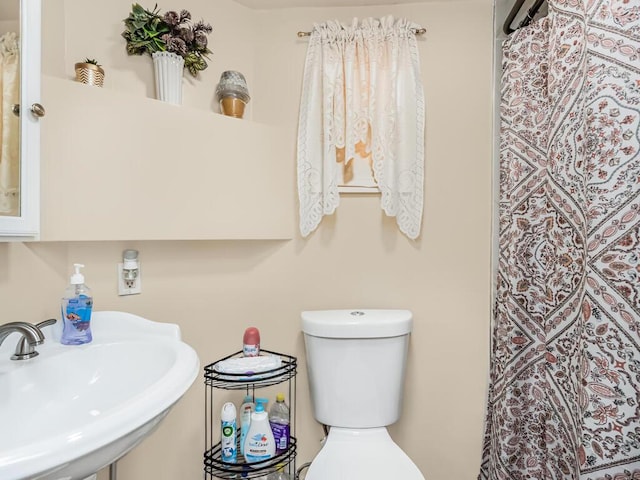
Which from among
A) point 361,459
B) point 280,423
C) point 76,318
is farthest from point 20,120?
point 361,459

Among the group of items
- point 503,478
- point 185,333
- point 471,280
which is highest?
point 471,280

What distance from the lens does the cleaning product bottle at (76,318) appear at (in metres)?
1.04

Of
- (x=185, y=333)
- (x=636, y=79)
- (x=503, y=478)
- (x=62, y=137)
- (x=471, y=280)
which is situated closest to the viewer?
(x=636, y=79)

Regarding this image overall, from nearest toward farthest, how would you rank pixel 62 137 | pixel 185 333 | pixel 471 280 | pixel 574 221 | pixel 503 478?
1. pixel 574 221
2. pixel 62 137
3. pixel 503 478
4. pixel 185 333
5. pixel 471 280

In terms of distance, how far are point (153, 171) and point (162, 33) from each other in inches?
18.7

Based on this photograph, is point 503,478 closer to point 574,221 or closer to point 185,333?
Answer: point 574,221

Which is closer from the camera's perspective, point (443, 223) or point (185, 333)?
point (185, 333)

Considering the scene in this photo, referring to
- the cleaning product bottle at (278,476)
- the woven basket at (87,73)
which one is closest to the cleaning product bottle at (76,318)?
the woven basket at (87,73)

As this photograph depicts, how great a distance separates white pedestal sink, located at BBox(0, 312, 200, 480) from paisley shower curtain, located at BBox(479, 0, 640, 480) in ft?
2.66

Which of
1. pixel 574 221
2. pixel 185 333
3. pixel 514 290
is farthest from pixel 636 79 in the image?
pixel 185 333

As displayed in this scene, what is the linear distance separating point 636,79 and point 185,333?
4.83ft

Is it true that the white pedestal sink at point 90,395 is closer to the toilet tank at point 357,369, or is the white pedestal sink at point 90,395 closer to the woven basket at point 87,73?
the toilet tank at point 357,369

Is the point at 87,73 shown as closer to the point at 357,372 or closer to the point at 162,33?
the point at 162,33

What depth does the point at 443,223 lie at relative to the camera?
163 cm
